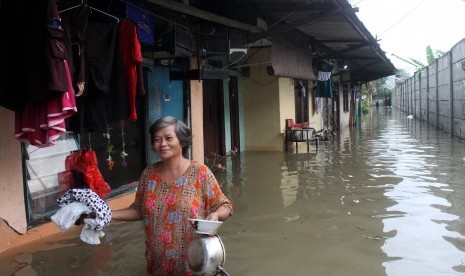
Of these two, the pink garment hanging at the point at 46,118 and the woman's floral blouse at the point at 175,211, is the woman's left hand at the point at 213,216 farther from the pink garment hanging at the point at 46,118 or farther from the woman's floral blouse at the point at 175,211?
the pink garment hanging at the point at 46,118

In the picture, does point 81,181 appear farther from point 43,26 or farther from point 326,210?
point 326,210

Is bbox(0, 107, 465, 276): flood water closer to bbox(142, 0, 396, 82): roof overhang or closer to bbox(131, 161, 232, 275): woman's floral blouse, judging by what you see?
bbox(131, 161, 232, 275): woman's floral blouse

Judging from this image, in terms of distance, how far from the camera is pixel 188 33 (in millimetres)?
6250

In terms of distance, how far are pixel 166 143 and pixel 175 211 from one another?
42 centimetres

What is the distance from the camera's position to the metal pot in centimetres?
243

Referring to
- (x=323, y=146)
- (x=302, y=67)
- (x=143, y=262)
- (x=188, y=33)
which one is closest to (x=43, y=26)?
(x=143, y=262)

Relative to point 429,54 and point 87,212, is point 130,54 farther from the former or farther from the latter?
point 429,54

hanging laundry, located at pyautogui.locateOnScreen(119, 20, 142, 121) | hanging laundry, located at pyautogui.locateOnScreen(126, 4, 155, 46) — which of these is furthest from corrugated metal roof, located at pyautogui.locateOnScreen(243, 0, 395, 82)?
hanging laundry, located at pyautogui.locateOnScreen(119, 20, 142, 121)

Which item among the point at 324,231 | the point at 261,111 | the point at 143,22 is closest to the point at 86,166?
the point at 143,22

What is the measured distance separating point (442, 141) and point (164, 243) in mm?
14021

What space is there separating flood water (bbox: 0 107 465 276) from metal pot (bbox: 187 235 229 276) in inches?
66.4

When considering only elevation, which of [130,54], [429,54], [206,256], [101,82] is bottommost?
[206,256]

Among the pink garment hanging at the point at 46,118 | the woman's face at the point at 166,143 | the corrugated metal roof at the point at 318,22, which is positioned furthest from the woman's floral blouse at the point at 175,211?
the corrugated metal roof at the point at 318,22

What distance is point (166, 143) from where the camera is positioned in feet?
8.92
